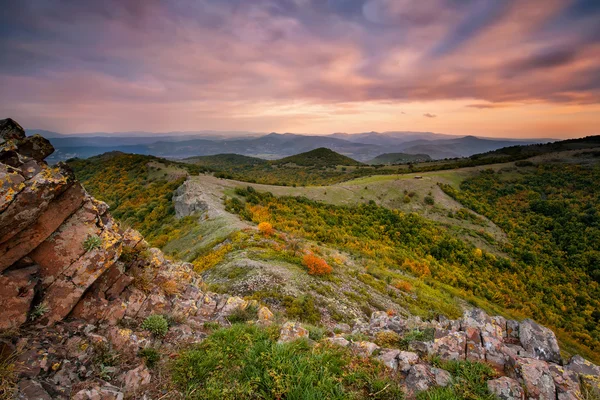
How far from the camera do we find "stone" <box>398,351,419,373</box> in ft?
18.5

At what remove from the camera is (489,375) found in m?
5.29

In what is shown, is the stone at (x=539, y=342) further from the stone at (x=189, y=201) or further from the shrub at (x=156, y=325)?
the stone at (x=189, y=201)

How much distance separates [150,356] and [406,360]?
18.7ft

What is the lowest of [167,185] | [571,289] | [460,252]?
[571,289]

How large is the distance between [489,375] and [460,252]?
29.1 m

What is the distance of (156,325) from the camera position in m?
5.95

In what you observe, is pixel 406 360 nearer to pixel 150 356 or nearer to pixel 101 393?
pixel 150 356

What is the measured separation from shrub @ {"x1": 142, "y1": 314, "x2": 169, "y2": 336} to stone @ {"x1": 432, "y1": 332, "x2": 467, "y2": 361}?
6723mm

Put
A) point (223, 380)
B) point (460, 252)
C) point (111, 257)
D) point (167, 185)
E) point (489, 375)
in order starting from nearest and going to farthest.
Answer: point (223, 380)
point (489, 375)
point (111, 257)
point (460, 252)
point (167, 185)

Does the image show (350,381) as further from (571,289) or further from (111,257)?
(571,289)

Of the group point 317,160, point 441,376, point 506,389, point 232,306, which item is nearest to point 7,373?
point 232,306

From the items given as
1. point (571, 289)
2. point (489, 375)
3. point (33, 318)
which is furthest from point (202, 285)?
point (571, 289)

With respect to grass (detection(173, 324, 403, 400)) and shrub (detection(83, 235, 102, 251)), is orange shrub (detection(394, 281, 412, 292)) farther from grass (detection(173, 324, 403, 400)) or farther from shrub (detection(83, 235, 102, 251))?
shrub (detection(83, 235, 102, 251))

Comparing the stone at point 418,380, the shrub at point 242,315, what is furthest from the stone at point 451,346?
the shrub at point 242,315
